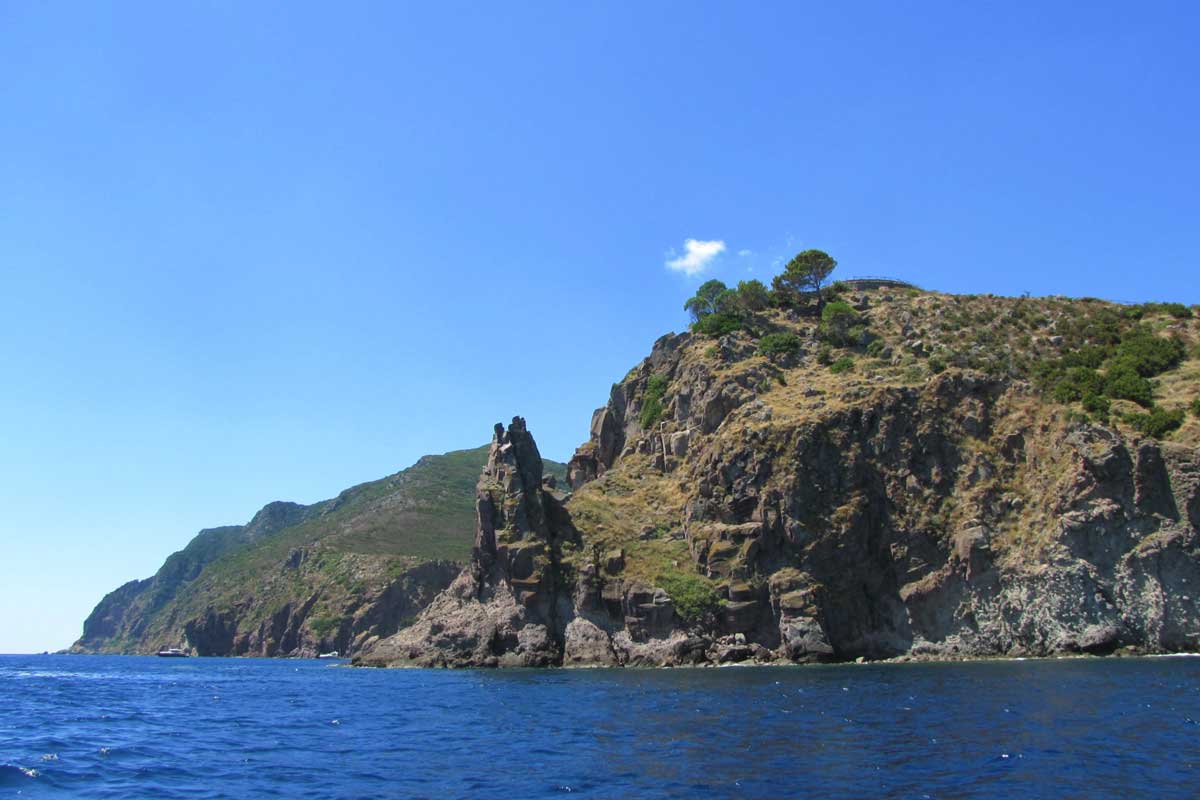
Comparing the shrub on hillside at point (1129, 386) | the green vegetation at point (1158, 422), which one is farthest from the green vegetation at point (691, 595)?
the shrub on hillside at point (1129, 386)

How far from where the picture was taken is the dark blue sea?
24625mm

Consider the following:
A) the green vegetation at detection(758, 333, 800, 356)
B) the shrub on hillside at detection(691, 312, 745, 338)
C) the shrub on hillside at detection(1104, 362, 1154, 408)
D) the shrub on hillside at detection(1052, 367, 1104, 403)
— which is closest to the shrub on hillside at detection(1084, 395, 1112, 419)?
the shrub on hillside at detection(1052, 367, 1104, 403)

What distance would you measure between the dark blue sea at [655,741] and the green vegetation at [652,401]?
60076mm

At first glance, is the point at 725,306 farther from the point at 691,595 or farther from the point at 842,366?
the point at 691,595

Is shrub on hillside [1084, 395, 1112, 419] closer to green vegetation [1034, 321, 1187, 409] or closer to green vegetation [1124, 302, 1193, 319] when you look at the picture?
green vegetation [1034, 321, 1187, 409]

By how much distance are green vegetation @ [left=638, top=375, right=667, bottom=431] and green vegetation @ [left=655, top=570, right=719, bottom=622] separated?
35274mm

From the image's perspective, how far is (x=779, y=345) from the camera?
110938 mm

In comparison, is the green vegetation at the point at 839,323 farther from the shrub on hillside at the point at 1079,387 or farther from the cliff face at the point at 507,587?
the cliff face at the point at 507,587

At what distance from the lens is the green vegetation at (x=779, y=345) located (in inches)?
4341

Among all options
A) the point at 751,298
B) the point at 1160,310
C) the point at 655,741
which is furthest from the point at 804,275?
the point at 655,741

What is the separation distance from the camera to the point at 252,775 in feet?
91.6

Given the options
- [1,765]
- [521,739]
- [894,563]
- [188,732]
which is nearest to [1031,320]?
[894,563]

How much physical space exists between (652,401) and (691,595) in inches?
1654

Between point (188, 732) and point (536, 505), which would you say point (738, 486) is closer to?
point (536, 505)
